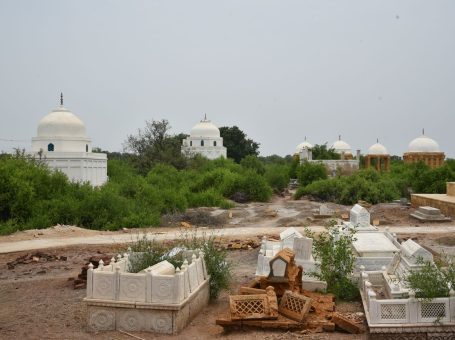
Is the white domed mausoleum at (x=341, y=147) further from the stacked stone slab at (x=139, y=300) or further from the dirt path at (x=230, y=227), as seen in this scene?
the stacked stone slab at (x=139, y=300)

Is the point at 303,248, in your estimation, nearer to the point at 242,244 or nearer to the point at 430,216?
the point at 242,244

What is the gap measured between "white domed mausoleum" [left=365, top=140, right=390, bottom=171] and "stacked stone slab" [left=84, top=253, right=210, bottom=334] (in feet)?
185

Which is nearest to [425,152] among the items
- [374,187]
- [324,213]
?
[374,187]

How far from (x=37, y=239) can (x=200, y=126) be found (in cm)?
4948

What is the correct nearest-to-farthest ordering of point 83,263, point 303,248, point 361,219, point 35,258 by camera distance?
point 303,248 < point 361,219 < point 83,263 < point 35,258

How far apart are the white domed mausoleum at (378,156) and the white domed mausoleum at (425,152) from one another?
2548 mm

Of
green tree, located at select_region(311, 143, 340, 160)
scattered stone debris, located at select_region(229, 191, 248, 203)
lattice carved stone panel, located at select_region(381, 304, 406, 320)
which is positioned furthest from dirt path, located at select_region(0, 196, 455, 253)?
green tree, located at select_region(311, 143, 340, 160)

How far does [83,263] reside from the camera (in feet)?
49.7

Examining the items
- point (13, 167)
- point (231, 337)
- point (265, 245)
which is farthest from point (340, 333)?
point (13, 167)

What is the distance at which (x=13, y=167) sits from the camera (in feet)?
78.7

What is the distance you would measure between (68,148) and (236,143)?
40.9 m

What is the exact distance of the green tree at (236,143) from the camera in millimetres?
73312

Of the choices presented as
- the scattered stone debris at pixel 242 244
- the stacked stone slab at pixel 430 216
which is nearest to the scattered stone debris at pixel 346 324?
the scattered stone debris at pixel 242 244

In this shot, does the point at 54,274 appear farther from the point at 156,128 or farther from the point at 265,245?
the point at 156,128
